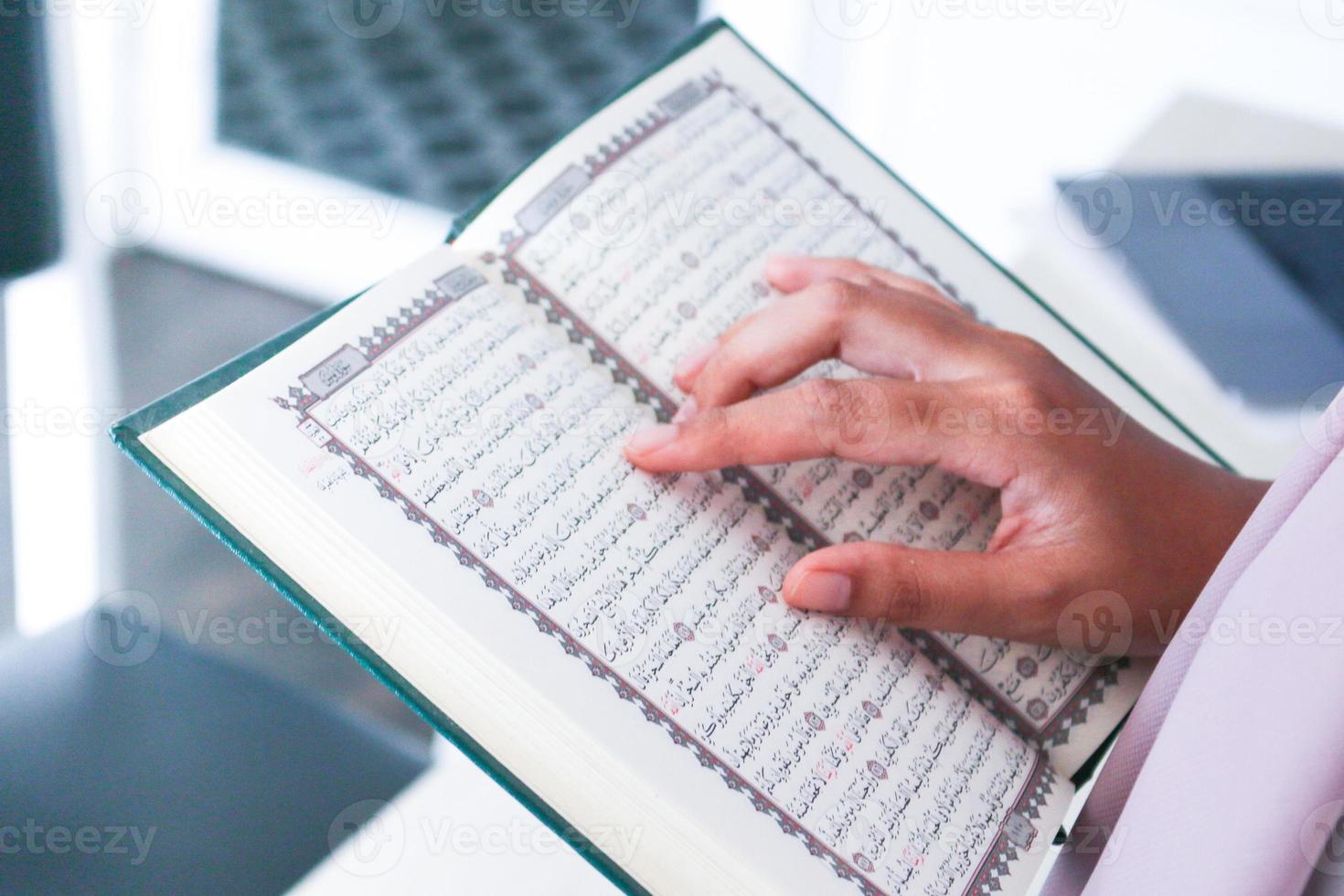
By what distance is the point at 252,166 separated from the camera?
1832 millimetres

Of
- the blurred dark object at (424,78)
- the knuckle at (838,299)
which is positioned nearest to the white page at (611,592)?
the knuckle at (838,299)

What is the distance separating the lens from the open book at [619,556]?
0.46 m

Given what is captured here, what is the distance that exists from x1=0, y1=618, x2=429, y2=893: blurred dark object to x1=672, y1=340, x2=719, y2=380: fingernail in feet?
1.10

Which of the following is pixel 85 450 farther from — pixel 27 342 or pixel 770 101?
pixel 770 101

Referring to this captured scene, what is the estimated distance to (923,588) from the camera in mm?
538

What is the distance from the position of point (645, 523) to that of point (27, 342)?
612 millimetres

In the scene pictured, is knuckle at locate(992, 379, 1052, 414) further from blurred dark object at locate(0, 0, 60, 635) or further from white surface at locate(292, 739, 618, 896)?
blurred dark object at locate(0, 0, 60, 635)

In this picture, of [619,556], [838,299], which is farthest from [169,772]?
[838,299]

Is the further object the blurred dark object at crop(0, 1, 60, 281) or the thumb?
the blurred dark object at crop(0, 1, 60, 281)

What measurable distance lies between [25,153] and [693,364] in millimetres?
549

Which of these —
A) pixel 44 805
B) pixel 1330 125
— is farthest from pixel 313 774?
pixel 1330 125

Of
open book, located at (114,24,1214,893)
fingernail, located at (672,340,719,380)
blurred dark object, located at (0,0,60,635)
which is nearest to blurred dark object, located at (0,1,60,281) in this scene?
blurred dark object, located at (0,0,60,635)

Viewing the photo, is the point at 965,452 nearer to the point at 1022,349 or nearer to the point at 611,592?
the point at 1022,349

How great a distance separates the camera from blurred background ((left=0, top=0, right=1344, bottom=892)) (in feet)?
2.39
